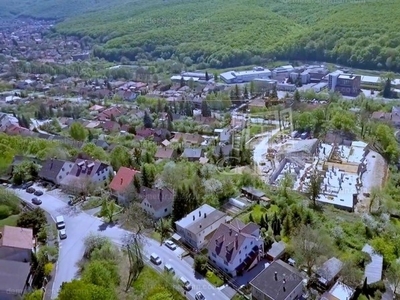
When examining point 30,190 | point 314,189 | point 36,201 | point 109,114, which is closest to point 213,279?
point 314,189

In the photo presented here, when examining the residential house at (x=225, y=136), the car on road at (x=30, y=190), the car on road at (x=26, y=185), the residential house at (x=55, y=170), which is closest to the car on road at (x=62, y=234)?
the car on road at (x=30, y=190)

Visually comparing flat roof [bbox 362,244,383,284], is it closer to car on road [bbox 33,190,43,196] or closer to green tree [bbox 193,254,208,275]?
green tree [bbox 193,254,208,275]

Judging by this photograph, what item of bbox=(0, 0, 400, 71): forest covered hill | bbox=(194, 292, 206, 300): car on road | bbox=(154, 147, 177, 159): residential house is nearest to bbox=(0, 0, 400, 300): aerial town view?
bbox=(194, 292, 206, 300): car on road

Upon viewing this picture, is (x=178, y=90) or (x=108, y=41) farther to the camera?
(x=108, y=41)

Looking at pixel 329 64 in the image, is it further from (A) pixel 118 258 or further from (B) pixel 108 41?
(A) pixel 118 258

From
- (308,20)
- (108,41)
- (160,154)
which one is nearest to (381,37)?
(308,20)

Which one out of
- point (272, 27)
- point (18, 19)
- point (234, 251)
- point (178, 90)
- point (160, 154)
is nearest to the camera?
point (234, 251)
